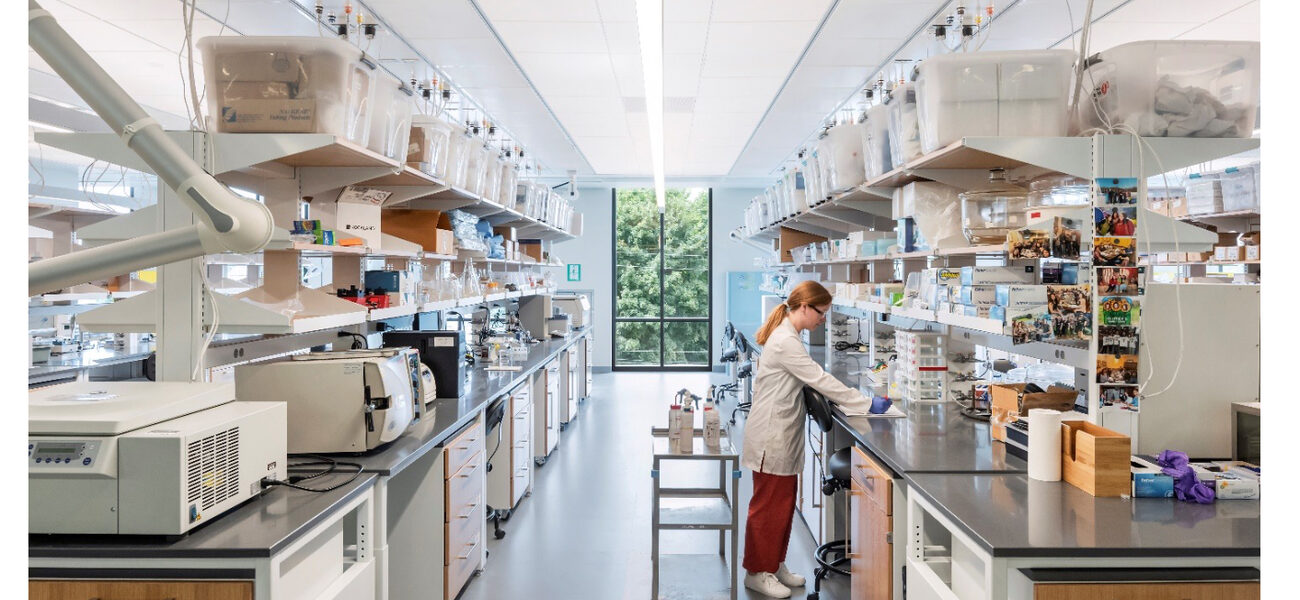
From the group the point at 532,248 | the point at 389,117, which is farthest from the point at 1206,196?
the point at 532,248

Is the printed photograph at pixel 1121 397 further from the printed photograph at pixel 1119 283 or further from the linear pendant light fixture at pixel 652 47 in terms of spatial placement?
the linear pendant light fixture at pixel 652 47

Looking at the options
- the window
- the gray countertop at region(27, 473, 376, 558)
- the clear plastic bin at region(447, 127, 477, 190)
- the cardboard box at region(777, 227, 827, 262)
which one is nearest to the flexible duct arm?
the gray countertop at region(27, 473, 376, 558)

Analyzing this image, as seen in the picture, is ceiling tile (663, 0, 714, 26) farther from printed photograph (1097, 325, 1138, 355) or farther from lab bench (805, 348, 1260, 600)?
printed photograph (1097, 325, 1138, 355)

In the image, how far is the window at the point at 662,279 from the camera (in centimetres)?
1209

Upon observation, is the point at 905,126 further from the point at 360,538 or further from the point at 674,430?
the point at 360,538

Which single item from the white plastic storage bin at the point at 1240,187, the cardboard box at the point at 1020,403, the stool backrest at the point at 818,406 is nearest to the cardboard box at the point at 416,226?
the stool backrest at the point at 818,406

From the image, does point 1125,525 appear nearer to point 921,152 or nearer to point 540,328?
point 921,152

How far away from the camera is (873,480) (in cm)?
289

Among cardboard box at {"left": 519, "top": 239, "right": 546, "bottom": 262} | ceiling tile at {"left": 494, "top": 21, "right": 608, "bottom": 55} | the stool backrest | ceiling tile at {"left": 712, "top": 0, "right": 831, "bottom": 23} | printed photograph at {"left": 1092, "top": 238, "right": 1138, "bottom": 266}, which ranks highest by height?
ceiling tile at {"left": 494, "top": 21, "right": 608, "bottom": 55}

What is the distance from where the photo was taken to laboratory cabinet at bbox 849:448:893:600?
2.72 meters

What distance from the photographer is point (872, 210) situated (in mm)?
4820

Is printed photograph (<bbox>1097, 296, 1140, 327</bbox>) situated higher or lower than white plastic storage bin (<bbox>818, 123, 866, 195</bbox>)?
lower

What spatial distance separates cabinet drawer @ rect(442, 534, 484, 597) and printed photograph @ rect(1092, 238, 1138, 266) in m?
2.79

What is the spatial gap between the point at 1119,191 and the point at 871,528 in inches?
58.8
